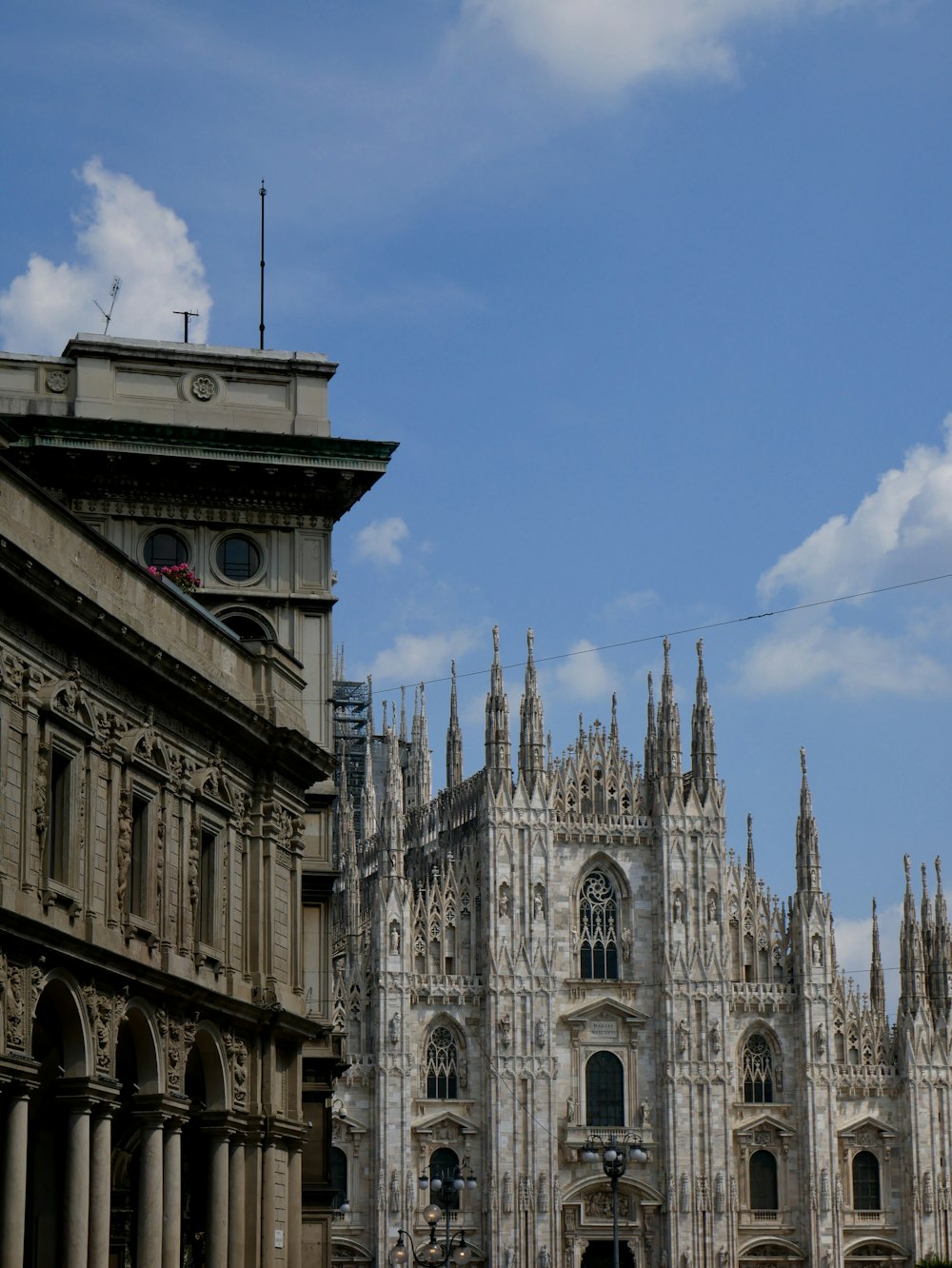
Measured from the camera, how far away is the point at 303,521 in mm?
44156

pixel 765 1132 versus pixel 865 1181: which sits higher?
pixel 765 1132

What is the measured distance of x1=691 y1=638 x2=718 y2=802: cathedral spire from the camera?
86125 mm

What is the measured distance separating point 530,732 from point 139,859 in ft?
178

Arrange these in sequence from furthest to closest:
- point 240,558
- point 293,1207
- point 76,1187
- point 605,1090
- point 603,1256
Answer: point 605,1090, point 603,1256, point 240,558, point 293,1207, point 76,1187

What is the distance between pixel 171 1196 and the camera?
30.9 meters

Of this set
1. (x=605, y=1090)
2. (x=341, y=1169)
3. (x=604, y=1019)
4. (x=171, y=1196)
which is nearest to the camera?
(x=171, y=1196)

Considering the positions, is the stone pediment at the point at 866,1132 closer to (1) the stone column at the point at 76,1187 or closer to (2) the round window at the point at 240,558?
(2) the round window at the point at 240,558

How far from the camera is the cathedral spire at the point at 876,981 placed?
88188 millimetres

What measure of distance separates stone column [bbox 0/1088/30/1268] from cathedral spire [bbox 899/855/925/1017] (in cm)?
6487

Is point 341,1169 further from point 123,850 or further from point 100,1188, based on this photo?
point 100,1188

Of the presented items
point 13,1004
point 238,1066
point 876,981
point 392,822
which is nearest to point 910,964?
point 876,981

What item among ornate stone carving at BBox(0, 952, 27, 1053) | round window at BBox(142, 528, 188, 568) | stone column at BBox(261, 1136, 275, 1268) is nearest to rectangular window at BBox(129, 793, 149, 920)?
ornate stone carving at BBox(0, 952, 27, 1053)

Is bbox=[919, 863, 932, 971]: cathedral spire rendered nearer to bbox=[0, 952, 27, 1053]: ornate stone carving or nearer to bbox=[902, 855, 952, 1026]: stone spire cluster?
bbox=[902, 855, 952, 1026]: stone spire cluster

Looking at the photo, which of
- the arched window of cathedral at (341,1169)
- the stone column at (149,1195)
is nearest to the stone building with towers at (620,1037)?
the arched window of cathedral at (341,1169)
